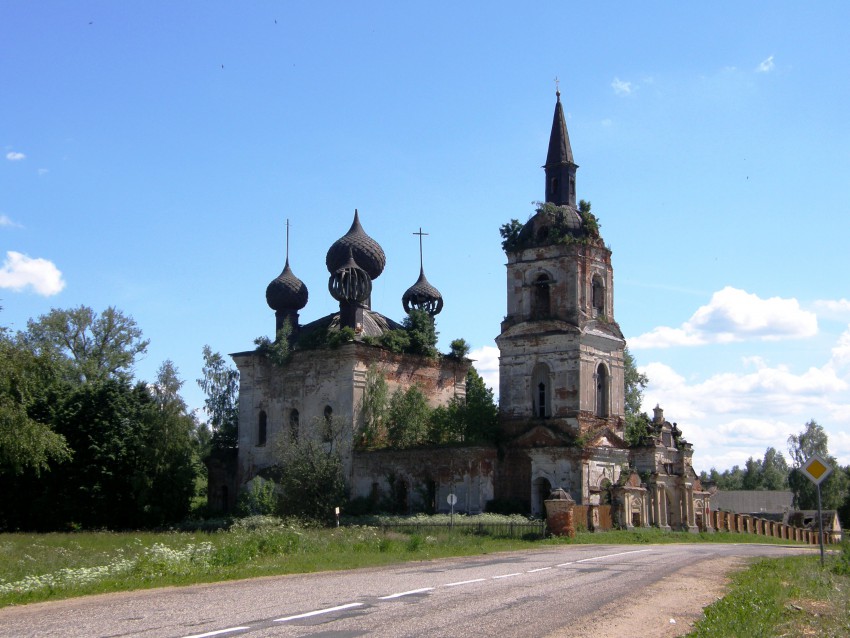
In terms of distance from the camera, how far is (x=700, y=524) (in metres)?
43.1

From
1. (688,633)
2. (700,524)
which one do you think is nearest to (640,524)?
(700,524)

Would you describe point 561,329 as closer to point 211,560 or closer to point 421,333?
point 421,333

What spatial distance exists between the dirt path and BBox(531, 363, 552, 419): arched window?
22.8 meters

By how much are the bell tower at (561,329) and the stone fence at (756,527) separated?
677 cm

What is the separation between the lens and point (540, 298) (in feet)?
142

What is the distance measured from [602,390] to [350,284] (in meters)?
12.1

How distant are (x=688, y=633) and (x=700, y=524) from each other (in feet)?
110

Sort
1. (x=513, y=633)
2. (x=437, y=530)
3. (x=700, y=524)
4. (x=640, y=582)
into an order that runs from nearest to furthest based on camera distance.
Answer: (x=513, y=633) → (x=640, y=582) → (x=437, y=530) → (x=700, y=524)

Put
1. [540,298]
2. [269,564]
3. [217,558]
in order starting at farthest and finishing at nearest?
[540,298] → [217,558] → [269,564]

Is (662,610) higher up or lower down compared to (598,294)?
lower down

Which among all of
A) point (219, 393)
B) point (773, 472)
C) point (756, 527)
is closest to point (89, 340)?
point (219, 393)

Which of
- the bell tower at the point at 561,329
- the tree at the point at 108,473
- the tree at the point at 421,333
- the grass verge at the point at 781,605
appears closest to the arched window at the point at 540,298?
the bell tower at the point at 561,329

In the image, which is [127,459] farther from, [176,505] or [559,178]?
[559,178]

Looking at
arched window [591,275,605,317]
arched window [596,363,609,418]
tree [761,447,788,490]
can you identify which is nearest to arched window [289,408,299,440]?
arched window [596,363,609,418]
